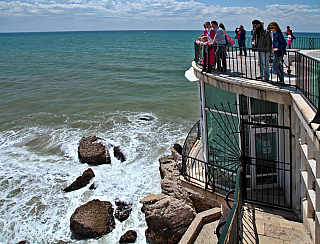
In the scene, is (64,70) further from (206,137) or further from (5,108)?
(206,137)

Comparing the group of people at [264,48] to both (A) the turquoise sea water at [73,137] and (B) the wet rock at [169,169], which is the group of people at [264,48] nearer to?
(B) the wet rock at [169,169]

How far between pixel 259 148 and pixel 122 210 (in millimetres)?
8206

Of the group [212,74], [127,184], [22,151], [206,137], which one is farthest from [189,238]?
[22,151]

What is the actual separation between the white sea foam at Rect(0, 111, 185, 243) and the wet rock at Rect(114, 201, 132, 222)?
8.0 inches

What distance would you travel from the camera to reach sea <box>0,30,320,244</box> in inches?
587

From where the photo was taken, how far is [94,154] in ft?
64.7

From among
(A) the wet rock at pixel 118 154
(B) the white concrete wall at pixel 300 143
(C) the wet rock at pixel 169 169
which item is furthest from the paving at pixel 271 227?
(A) the wet rock at pixel 118 154

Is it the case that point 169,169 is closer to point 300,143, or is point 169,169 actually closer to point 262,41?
point 262,41

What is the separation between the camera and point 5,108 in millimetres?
32375

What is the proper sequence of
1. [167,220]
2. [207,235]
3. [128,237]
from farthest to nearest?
[128,237] → [167,220] → [207,235]

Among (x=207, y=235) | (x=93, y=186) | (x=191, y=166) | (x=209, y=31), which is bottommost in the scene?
(x=93, y=186)

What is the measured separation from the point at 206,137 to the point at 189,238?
3.58 m

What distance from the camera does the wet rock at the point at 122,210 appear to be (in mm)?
14070

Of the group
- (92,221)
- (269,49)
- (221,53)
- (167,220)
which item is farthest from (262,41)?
(92,221)
